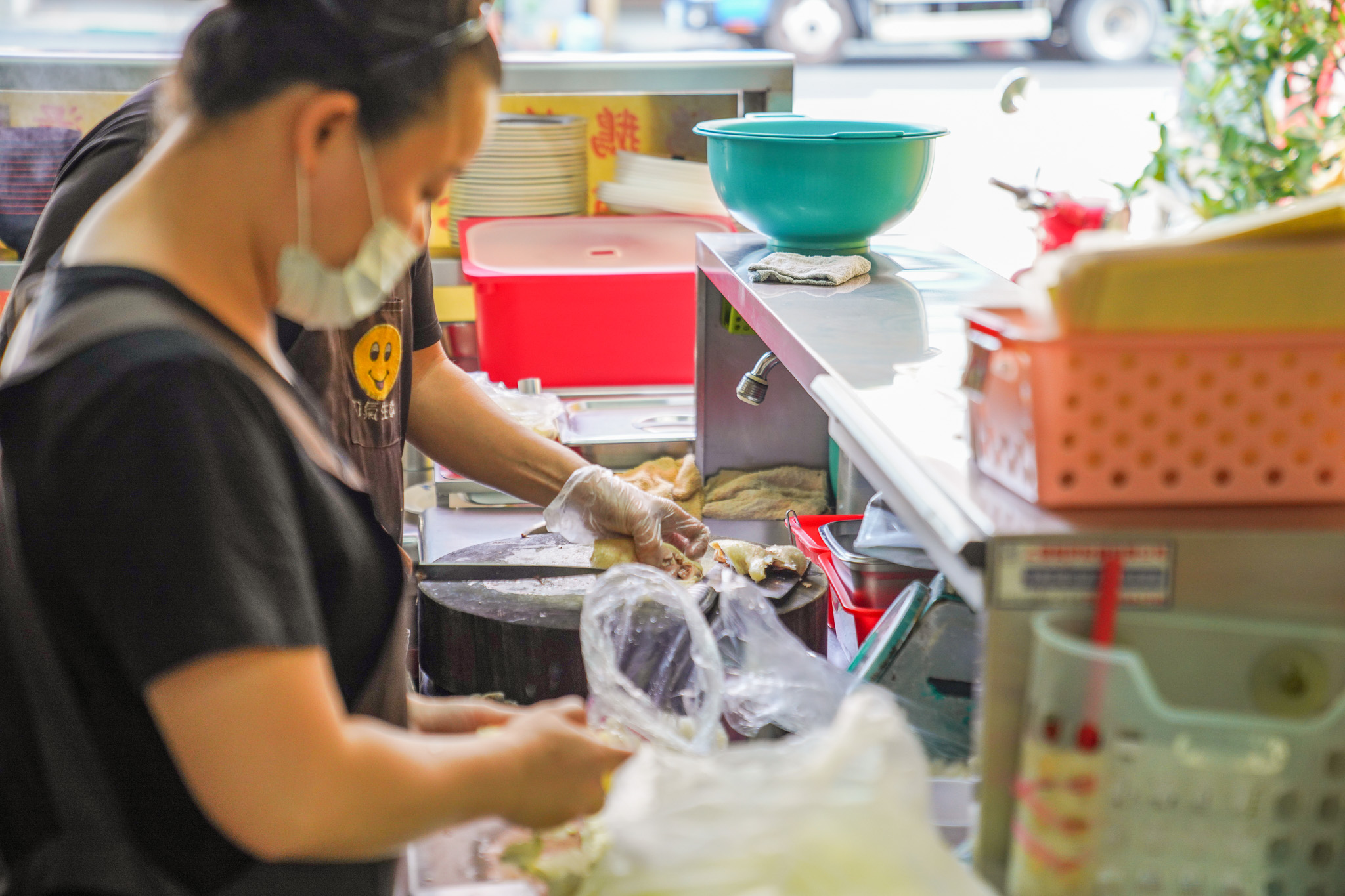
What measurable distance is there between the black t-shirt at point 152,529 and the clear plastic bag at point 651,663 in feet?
1.40

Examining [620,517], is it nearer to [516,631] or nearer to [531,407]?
[516,631]

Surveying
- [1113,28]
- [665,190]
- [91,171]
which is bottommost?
[665,190]

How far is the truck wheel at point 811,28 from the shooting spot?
11.9m

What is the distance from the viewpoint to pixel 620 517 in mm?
1806

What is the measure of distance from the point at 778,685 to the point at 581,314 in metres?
1.69

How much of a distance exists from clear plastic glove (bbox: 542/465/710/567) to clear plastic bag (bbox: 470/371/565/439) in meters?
0.56

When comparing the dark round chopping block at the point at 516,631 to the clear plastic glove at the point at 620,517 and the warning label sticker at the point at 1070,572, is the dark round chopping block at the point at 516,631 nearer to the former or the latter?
the clear plastic glove at the point at 620,517

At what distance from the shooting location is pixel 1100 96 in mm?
10828

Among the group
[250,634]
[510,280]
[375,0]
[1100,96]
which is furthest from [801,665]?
[1100,96]

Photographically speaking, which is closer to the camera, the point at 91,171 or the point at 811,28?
the point at 91,171

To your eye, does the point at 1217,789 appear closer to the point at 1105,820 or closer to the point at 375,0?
the point at 1105,820

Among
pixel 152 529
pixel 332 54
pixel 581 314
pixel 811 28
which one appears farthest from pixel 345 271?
pixel 811 28

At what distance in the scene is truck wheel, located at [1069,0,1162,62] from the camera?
1186cm

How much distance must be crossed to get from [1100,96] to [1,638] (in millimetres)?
11433
